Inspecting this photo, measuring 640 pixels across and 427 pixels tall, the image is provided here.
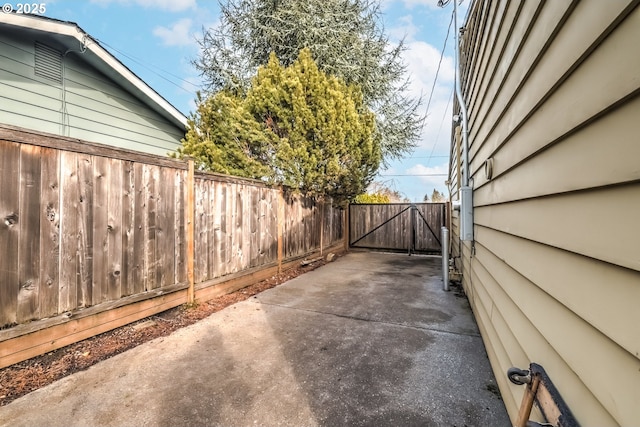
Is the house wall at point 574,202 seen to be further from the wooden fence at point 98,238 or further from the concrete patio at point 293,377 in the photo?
the wooden fence at point 98,238

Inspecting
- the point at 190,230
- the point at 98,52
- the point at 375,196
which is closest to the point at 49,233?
the point at 190,230

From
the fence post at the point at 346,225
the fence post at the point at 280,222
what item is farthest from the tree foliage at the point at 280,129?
the fence post at the point at 346,225

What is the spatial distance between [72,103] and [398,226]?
7925mm

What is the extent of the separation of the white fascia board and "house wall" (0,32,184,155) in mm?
284

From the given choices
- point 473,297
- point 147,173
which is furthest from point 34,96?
point 473,297

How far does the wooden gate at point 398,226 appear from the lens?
28.2 ft

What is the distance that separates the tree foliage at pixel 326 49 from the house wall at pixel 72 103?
12.3 feet

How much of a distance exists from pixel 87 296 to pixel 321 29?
887 centimetres

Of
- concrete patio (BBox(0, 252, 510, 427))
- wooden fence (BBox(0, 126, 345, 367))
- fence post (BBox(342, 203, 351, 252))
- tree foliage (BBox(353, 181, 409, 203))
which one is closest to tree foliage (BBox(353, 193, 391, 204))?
tree foliage (BBox(353, 181, 409, 203))

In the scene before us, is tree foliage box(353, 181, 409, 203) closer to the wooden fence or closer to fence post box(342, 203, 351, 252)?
fence post box(342, 203, 351, 252)

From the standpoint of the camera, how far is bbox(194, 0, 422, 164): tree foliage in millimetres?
8758

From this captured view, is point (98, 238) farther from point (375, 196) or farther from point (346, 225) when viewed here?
point (375, 196)

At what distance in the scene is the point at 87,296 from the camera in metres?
2.59

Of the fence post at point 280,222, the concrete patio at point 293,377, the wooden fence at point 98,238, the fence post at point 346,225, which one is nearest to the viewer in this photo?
the concrete patio at point 293,377
